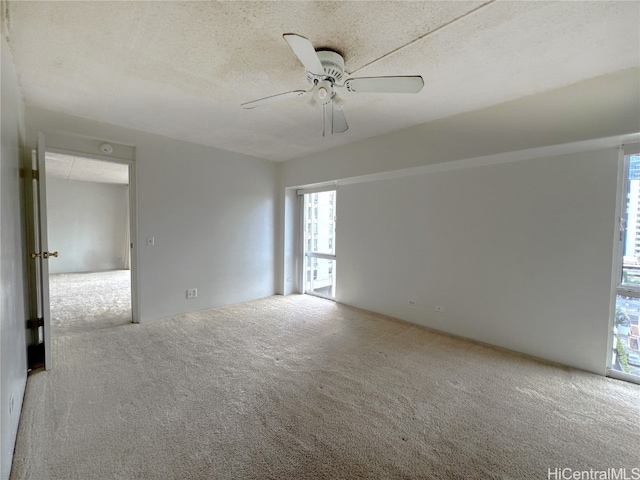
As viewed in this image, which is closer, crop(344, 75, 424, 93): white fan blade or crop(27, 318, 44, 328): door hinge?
crop(344, 75, 424, 93): white fan blade

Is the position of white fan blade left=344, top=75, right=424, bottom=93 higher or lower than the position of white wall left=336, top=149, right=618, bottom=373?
higher

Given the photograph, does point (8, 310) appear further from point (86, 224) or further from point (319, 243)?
point (86, 224)

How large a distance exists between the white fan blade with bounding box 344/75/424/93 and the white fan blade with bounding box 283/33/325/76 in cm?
23

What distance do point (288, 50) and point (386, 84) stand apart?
26.9 inches

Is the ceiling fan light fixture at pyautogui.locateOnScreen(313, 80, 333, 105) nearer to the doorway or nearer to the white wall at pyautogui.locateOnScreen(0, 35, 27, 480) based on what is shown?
the white wall at pyautogui.locateOnScreen(0, 35, 27, 480)

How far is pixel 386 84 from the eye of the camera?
1.74 meters

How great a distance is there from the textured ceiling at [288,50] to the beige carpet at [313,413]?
237 centimetres

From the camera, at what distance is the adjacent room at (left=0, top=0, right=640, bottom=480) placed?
4.95 ft

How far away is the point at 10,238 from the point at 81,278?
5.59 metres

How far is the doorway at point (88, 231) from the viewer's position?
486 centimetres

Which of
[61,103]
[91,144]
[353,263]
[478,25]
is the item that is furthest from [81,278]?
[478,25]

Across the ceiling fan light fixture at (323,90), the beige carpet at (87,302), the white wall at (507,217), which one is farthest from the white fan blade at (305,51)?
the beige carpet at (87,302)
